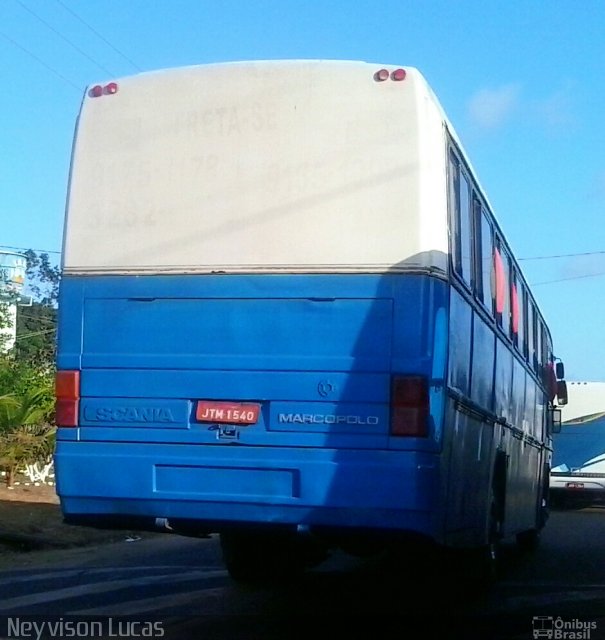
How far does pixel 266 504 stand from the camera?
7539 millimetres

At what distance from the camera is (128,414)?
7836 millimetres

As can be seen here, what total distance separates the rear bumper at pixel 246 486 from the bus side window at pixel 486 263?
2554mm

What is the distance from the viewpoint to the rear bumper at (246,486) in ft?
24.0

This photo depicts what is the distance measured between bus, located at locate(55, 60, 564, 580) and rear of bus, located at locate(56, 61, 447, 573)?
0.05ft

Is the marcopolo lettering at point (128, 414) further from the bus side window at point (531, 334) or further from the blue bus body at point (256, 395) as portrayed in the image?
the bus side window at point (531, 334)

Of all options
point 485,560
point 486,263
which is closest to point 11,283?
point 485,560

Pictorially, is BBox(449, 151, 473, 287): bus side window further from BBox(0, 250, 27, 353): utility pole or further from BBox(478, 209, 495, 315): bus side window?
BBox(0, 250, 27, 353): utility pole

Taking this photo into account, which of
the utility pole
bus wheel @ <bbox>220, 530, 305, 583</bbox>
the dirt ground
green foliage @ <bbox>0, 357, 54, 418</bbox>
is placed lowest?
the dirt ground

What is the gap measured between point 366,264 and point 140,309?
5.33 ft

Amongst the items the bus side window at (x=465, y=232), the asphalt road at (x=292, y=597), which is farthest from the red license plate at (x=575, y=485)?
the bus side window at (x=465, y=232)

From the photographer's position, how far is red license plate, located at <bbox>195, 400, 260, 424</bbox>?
7.62 meters

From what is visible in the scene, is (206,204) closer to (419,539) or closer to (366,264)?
(366,264)

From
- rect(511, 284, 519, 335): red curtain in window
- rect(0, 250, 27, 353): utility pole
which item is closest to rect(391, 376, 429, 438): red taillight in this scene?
rect(511, 284, 519, 335): red curtain in window

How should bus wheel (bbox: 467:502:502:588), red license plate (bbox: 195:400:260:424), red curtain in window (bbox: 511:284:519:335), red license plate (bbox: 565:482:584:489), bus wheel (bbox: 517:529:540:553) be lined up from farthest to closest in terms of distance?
red license plate (bbox: 565:482:584:489) < bus wheel (bbox: 517:529:540:553) < red curtain in window (bbox: 511:284:519:335) < bus wheel (bbox: 467:502:502:588) < red license plate (bbox: 195:400:260:424)
